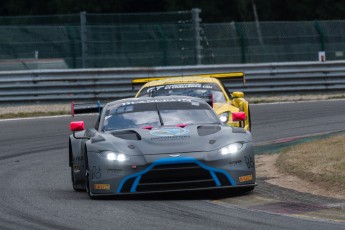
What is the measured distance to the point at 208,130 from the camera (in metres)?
11.8

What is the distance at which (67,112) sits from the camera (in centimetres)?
2611

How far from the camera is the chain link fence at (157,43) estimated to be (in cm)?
2877

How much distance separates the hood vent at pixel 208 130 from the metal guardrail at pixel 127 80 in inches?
580

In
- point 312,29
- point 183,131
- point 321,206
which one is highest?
point 312,29

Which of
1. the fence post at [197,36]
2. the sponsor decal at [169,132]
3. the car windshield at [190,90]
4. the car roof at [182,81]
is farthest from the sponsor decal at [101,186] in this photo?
the fence post at [197,36]

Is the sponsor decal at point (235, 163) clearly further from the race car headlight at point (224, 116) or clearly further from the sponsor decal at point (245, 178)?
the race car headlight at point (224, 116)

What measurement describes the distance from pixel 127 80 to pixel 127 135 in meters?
16.4

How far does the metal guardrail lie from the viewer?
2745 cm

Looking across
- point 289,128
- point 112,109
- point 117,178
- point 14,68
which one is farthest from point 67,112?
point 117,178

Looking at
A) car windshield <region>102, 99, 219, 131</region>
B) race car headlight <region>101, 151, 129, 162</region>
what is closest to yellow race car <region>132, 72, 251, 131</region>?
car windshield <region>102, 99, 219, 131</region>

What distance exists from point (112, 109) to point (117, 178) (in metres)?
1.87

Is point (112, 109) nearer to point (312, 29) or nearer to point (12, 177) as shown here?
point (12, 177)

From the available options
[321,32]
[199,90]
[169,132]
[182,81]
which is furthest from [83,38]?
[169,132]

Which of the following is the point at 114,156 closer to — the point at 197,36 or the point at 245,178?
the point at 245,178
